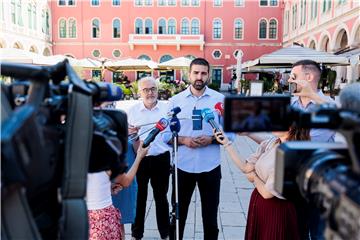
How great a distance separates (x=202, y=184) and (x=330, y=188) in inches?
109

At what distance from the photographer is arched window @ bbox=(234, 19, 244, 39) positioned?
40.7m

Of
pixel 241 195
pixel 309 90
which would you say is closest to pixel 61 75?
pixel 309 90

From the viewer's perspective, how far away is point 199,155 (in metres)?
3.52

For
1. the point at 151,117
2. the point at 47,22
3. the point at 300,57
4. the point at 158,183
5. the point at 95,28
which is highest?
the point at 47,22

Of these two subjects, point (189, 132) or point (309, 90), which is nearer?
point (309, 90)

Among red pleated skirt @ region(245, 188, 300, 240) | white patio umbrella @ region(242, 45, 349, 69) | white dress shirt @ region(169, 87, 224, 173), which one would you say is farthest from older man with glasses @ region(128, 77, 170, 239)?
white patio umbrella @ region(242, 45, 349, 69)

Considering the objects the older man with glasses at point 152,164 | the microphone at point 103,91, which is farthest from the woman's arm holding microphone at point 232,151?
the microphone at point 103,91

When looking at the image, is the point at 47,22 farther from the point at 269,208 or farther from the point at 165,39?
the point at 269,208

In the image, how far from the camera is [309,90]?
2377 mm

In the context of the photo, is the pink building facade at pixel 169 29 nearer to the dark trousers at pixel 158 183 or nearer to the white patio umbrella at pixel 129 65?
the white patio umbrella at pixel 129 65

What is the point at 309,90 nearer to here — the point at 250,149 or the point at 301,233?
the point at 301,233

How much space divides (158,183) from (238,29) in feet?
128

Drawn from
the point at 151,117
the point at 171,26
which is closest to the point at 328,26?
the point at 171,26

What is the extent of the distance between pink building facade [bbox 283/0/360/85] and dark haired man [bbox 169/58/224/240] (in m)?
10.5
